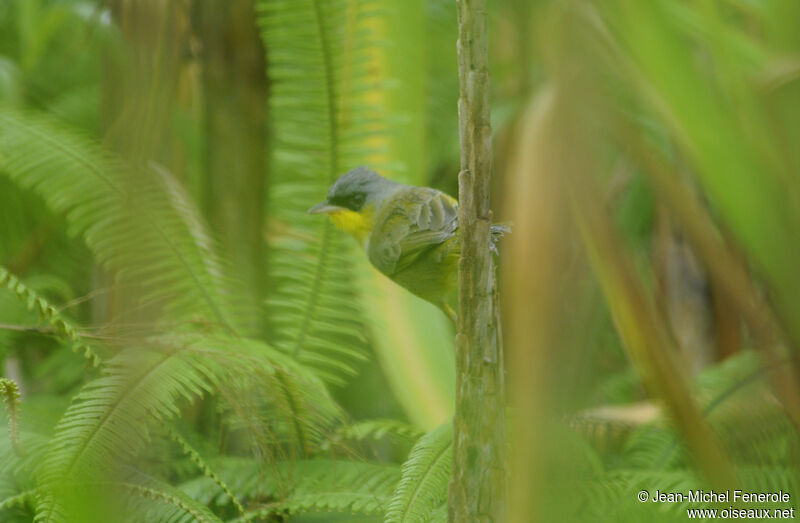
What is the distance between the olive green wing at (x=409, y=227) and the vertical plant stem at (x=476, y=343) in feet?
2.27

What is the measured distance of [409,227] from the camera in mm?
1544

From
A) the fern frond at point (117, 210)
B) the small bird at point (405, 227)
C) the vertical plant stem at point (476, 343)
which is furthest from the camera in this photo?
the small bird at point (405, 227)

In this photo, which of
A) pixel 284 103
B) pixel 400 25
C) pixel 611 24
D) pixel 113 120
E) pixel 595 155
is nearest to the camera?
pixel 595 155

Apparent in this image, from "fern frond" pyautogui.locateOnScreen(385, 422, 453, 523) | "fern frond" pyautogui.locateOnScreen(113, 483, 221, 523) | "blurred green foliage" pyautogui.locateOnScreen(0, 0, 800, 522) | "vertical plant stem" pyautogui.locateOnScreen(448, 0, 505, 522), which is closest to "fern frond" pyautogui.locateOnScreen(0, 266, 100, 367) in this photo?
"blurred green foliage" pyautogui.locateOnScreen(0, 0, 800, 522)

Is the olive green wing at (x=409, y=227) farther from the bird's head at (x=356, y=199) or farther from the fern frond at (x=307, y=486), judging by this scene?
the fern frond at (x=307, y=486)

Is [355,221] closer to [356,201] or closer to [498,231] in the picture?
[356,201]

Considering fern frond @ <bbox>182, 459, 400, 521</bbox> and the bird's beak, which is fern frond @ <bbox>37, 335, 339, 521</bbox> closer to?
fern frond @ <bbox>182, 459, 400, 521</bbox>

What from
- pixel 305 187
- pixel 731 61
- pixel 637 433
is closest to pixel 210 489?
pixel 305 187

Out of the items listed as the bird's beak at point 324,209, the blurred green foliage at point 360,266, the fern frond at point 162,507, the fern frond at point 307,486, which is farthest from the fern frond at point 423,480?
the bird's beak at point 324,209

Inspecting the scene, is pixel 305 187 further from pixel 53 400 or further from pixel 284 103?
pixel 53 400

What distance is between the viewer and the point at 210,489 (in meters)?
1.25

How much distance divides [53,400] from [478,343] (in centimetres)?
107

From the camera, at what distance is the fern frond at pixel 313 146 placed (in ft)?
4.94

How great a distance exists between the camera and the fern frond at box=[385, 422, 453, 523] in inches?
37.8
